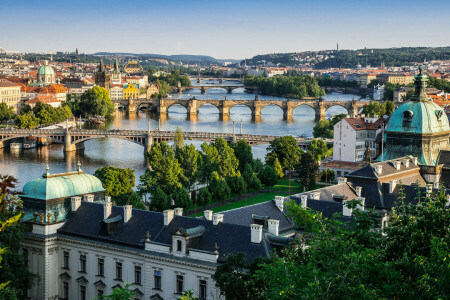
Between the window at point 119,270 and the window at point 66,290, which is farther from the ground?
the window at point 119,270

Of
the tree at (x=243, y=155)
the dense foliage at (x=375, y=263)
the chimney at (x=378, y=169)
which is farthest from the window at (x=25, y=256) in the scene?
the tree at (x=243, y=155)

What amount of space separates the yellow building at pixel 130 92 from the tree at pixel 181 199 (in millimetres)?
125910

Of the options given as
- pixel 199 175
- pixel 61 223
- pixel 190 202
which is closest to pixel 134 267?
pixel 61 223

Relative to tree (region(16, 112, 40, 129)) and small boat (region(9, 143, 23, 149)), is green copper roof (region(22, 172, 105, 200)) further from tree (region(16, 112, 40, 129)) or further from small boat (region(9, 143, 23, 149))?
tree (region(16, 112, 40, 129))

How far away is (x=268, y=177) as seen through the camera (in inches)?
2359

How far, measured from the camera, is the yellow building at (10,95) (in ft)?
443

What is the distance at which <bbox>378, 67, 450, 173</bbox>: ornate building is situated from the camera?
44125 mm

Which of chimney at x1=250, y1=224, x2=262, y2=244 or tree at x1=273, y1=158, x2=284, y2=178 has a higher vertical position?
chimney at x1=250, y1=224, x2=262, y2=244

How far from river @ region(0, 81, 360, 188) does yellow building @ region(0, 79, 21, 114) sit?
18300mm

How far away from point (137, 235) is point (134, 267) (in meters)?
1.28

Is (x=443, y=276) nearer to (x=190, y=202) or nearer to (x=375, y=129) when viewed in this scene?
(x=190, y=202)

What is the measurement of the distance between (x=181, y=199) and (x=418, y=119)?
53.7 feet

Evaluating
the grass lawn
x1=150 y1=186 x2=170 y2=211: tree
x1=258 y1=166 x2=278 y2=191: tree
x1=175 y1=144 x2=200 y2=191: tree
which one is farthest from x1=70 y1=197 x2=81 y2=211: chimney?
x1=258 y1=166 x2=278 y2=191: tree

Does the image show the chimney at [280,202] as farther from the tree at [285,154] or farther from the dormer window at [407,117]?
the tree at [285,154]
